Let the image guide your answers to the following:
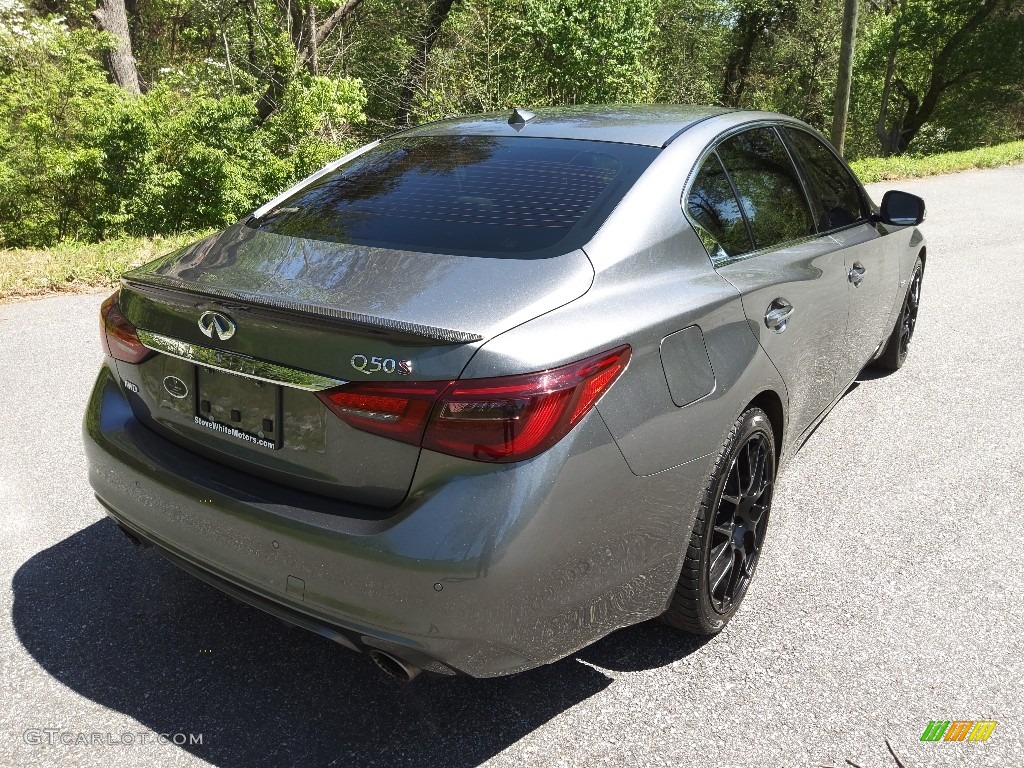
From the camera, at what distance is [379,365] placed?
6.71 feet

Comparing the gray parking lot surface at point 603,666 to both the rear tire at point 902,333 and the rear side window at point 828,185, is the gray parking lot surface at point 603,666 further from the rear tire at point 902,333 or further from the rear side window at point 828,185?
the rear tire at point 902,333

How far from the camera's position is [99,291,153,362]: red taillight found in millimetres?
2555

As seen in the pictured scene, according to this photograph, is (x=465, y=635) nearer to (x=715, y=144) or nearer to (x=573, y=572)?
(x=573, y=572)

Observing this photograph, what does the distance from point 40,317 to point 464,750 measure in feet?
18.1

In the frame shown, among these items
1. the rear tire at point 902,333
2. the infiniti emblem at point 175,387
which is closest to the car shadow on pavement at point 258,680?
the infiniti emblem at point 175,387

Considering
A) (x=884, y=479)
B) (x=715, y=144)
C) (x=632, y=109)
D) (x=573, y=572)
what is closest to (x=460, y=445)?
(x=573, y=572)

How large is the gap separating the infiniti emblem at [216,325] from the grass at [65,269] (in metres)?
5.67

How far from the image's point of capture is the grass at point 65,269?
7.16 metres

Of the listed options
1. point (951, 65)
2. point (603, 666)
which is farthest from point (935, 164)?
point (951, 65)

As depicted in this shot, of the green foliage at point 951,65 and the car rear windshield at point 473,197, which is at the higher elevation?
the car rear windshield at point 473,197

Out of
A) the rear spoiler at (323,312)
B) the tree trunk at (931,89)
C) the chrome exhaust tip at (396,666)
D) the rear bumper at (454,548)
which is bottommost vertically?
the tree trunk at (931,89)

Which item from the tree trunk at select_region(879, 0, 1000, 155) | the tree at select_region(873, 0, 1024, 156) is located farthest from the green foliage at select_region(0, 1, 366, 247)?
the tree trunk at select_region(879, 0, 1000, 155)

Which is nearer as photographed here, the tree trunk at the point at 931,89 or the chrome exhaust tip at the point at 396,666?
the chrome exhaust tip at the point at 396,666

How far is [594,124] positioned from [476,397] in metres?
1.67
